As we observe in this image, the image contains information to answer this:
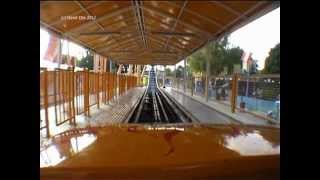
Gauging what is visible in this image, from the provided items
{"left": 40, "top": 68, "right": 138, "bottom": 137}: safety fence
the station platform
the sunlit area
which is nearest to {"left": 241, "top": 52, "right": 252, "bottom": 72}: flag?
the sunlit area

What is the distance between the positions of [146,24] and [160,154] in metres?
0.50

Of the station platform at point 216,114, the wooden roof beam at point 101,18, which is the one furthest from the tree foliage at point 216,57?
the wooden roof beam at point 101,18

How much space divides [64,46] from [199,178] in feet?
1.98

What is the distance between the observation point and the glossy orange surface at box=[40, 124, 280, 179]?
551 mm

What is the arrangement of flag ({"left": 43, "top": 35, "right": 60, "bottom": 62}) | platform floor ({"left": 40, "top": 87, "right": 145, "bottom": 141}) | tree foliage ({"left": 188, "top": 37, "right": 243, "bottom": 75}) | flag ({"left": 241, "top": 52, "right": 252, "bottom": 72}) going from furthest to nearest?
platform floor ({"left": 40, "top": 87, "right": 145, "bottom": 141}) < tree foliage ({"left": 188, "top": 37, "right": 243, "bottom": 75}) < flag ({"left": 241, "top": 52, "right": 252, "bottom": 72}) < flag ({"left": 43, "top": 35, "right": 60, "bottom": 62})

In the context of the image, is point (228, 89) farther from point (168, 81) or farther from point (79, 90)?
point (79, 90)

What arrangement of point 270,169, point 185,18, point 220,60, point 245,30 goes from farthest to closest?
point 220,60 < point 185,18 < point 245,30 < point 270,169

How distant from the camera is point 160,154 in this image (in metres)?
0.62

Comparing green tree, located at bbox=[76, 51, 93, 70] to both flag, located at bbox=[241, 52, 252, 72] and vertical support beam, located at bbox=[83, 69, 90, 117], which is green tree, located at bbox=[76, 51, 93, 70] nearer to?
vertical support beam, located at bbox=[83, 69, 90, 117]

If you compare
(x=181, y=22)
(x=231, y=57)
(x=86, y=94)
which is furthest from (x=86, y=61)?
(x=86, y=94)
